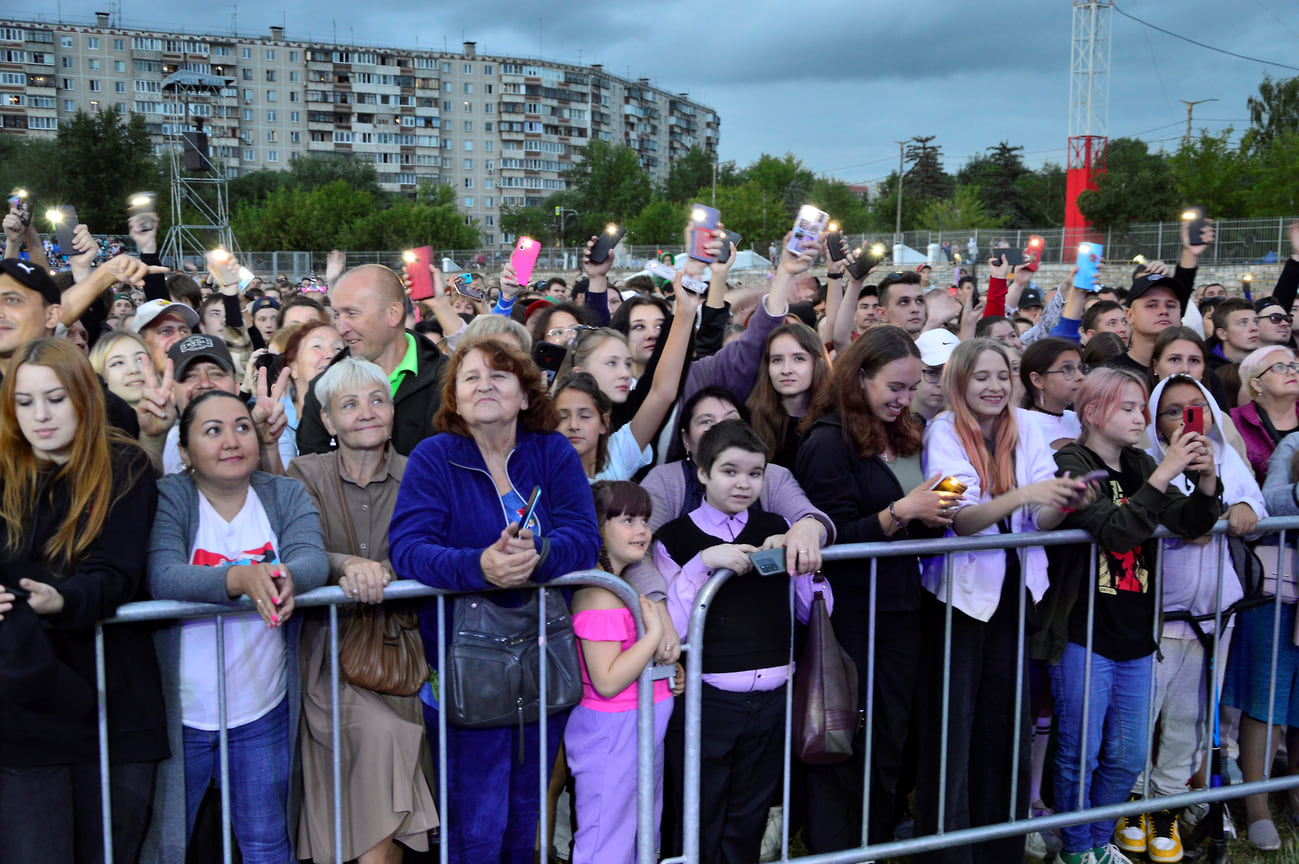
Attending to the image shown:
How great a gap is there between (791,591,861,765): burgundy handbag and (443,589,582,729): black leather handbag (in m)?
0.84

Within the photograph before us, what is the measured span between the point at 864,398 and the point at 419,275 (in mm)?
2483

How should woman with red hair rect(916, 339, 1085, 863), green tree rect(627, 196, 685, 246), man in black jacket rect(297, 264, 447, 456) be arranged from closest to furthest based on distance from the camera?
woman with red hair rect(916, 339, 1085, 863) < man in black jacket rect(297, 264, 447, 456) < green tree rect(627, 196, 685, 246)

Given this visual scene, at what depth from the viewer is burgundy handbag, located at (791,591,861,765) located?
10.9 ft

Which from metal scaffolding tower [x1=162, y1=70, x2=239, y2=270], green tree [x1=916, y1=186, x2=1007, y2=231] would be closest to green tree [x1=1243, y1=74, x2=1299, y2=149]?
green tree [x1=916, y1=186, x2=1007, y2=231]

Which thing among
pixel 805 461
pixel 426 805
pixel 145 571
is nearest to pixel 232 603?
pixel 145 571

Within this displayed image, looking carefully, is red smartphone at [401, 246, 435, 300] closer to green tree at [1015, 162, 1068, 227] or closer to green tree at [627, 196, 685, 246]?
green tree at [627, 196, 685, 246]

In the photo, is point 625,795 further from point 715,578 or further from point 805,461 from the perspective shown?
point 805,461

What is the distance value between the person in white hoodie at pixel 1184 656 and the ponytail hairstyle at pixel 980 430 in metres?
0.72

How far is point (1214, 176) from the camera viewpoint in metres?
39.1

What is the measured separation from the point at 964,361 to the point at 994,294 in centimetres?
438

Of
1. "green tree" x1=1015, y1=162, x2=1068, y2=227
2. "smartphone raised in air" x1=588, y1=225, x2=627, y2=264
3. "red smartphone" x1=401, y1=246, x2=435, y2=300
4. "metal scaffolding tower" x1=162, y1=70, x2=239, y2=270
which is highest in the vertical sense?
"green tree" x1=1015, y1=162, x2=1068, y2=227

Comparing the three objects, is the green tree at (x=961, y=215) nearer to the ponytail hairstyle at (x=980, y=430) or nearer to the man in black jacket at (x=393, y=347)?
the ponytail hairstyle at (x=980, y=430)

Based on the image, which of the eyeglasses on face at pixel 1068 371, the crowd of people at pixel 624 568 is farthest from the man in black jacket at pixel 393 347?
the eyeglasses on face at pixel 1068 371

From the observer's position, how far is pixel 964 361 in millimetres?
3812
